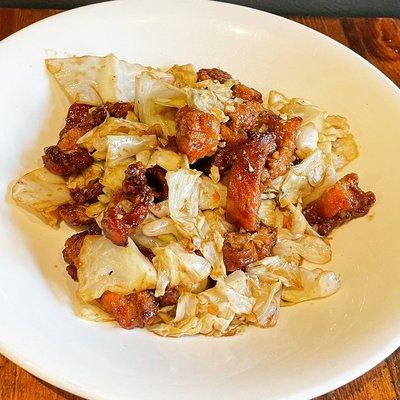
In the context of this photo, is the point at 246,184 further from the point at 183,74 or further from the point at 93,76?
the point at 93,76

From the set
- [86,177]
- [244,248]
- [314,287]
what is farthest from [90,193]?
[314,287]

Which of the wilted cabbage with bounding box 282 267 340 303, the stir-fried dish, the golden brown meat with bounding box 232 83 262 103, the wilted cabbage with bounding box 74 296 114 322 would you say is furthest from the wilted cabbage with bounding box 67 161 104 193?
the wilted cabbage with bounding box 282 267 340 303

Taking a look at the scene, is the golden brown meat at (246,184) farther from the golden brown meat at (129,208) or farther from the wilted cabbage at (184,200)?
the golden brown meat at (129,208)

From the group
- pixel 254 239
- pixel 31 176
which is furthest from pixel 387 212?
pixel 31 176

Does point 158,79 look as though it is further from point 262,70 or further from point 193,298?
point 193,298

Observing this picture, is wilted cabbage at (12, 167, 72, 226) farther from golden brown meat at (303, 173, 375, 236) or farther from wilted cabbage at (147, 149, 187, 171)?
golden brown meat at (303, 173, 375, 236)

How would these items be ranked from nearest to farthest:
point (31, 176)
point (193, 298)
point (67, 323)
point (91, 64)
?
point (67, 323) < point (193, 298) < point (31, 176) < point (91, 64)

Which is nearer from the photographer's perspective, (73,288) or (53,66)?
(73,288)
